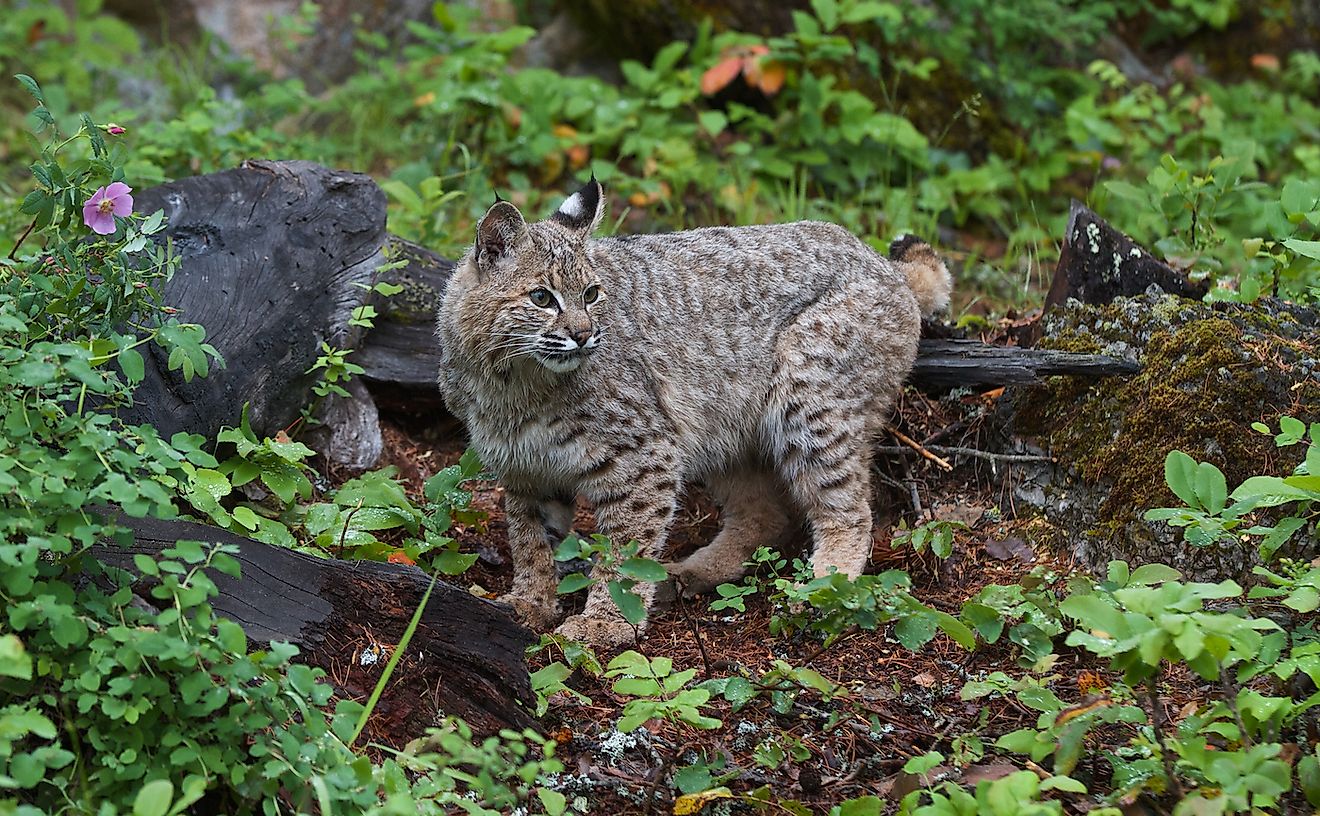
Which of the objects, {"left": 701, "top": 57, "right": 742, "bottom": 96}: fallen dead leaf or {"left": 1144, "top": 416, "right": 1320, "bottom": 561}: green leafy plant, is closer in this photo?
{"left": 1144, "top": 416, "right": 1320, "bottom": 561}: green leafy plant

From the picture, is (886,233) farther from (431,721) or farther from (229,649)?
(229,649)

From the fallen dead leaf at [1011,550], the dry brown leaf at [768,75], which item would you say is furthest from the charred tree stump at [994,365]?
the dry brown leaf at [768,75]

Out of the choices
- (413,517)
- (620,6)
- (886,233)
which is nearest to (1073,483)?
(413,517)

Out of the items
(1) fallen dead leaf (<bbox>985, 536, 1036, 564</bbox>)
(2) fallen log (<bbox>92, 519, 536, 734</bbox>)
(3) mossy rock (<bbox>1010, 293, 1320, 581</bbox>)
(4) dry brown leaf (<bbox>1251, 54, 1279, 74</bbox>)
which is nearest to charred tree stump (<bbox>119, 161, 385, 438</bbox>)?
(2) fallen log (<bbox>92, 519, 536, 734</bbox>)

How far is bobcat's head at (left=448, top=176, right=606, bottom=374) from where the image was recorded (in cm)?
433

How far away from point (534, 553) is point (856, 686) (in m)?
1.43

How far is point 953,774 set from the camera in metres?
3.25

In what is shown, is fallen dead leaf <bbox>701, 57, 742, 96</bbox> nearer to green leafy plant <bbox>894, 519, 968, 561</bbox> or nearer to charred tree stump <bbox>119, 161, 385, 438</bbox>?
charred tree stump <bbox>119, 161, 385, 438</bbox>

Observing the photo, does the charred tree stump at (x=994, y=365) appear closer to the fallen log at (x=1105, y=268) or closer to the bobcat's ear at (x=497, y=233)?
the fallen log at (x=1105, y=268)

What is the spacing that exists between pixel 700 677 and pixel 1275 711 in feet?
5.49

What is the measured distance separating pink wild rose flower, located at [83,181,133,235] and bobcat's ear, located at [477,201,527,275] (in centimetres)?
131

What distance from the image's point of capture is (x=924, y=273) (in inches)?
213

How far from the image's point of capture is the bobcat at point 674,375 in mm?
4484

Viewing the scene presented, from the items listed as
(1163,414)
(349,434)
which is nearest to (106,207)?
(349,434)
